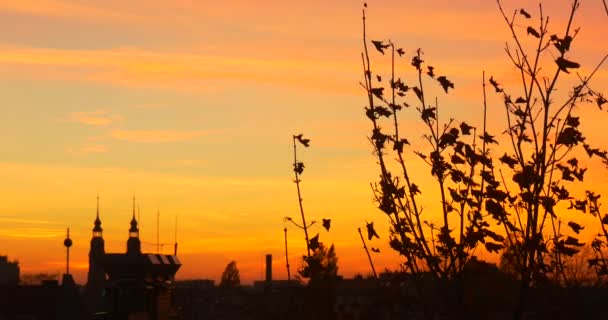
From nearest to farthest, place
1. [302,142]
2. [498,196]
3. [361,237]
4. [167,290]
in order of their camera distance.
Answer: [498,196]
[361,237]
[302,142]
[167,290]

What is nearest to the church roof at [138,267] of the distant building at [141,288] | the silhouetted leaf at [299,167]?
the distant building at [141,288]

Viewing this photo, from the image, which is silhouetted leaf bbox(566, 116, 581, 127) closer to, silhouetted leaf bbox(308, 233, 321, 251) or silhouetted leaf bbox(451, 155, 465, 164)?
silhouetted leaf bbox(451, 155, 465, 164)

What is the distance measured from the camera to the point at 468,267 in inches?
504

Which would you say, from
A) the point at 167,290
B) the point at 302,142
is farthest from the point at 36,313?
the point at 302,142

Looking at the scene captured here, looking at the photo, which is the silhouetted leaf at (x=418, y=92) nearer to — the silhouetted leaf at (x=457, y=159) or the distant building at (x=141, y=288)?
the silhouetted leaf at (x=457, y=159)

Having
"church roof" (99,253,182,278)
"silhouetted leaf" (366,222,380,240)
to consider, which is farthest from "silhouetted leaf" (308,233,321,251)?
Answer: "church roof" (99,253,182,278)

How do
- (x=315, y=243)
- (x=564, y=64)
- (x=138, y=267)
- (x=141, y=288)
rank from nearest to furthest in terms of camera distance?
(x=564, y=64) → (x=315, y=243) → (x=141, y=288) → (x=138, y=267)

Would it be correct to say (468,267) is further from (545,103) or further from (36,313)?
(36,313)

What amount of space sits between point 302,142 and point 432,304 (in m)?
3.04

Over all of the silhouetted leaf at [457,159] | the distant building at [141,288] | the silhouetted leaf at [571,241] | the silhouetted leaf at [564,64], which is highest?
the distant building at [141,288]

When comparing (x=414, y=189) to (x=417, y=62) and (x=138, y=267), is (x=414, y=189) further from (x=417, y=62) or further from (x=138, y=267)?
(x=138, y=267)

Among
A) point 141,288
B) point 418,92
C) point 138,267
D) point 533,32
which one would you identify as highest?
point 138,267

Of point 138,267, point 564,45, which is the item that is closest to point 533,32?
point 564,45

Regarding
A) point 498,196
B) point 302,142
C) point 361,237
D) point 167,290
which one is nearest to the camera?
point 498,196
